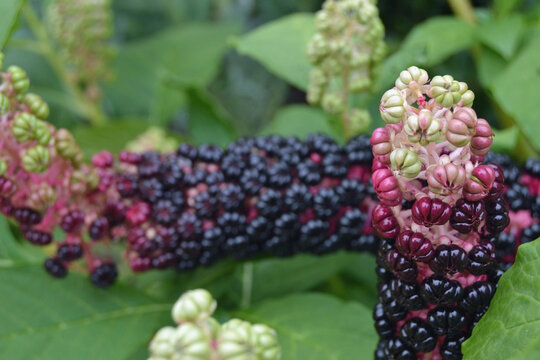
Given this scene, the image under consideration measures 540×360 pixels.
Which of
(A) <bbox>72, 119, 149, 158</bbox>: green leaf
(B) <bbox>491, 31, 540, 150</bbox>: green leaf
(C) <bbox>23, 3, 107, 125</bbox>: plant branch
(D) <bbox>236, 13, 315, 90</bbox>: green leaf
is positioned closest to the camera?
(B) <bbox>491, 31, 540, 150</bbox>: green leaf

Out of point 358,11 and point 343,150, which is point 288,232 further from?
point 358,11

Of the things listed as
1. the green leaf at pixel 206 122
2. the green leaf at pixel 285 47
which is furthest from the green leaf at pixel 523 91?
the green leaf at pixel 206 122

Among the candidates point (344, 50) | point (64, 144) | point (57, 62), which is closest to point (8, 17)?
point (64, 144)

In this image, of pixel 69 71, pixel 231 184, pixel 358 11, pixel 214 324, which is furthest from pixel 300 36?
pixel 214 324

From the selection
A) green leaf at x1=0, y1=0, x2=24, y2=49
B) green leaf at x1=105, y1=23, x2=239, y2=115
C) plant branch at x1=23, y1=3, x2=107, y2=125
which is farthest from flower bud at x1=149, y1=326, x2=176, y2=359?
green leaf at x1=105, y1=23, x2=239, y2=115

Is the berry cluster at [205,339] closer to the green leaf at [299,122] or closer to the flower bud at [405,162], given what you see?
the flower bud at [405,162]

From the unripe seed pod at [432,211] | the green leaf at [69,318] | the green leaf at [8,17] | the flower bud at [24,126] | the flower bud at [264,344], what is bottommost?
the green leaf at [69,318]

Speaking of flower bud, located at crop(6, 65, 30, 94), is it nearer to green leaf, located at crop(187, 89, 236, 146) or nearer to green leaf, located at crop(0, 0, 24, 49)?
green leaf, located at crop(0, 0, 24, 49)
